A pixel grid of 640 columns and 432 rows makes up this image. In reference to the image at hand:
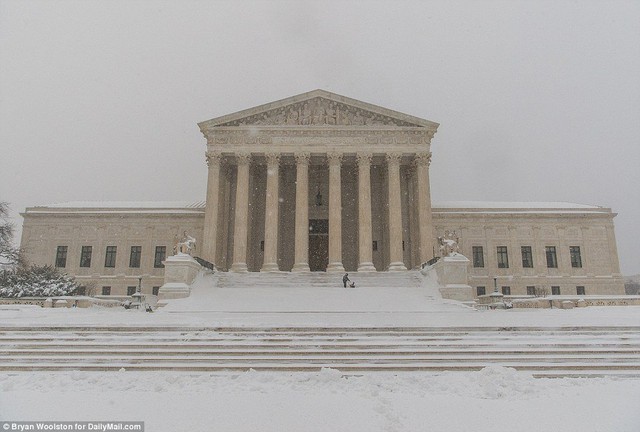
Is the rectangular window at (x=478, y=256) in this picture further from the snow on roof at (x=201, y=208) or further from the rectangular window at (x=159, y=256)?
the rectangular window at (x=159, y=256)

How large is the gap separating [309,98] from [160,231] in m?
19.4

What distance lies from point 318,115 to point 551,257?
26.1 metres

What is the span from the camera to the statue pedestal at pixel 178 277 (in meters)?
23.7

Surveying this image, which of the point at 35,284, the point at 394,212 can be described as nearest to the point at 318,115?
the point at 394,212

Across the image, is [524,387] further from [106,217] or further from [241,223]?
[106,217]

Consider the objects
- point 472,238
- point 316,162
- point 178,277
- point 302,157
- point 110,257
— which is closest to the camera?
point 178,277

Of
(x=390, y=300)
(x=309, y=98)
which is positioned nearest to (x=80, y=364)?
(x=390, y=300)

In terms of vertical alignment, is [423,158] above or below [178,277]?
above

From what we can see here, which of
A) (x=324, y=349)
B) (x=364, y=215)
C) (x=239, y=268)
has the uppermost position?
(x=364, y=215)

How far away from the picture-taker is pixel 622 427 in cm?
653

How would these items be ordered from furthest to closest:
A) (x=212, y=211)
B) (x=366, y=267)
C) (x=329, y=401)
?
(x=212, y=211) → (x=366, y=267) → (x=329, y=401)

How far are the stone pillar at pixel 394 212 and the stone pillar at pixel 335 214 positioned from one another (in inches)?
146

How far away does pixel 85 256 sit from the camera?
42.4m

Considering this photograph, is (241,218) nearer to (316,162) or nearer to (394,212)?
(316,162)
